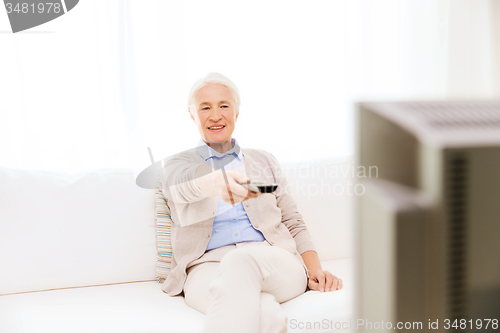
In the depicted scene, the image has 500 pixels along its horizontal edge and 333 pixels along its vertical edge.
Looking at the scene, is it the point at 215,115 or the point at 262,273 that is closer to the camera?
the point at 262,273

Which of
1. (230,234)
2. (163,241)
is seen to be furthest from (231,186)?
(163,241)

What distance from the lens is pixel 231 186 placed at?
3.74 ft

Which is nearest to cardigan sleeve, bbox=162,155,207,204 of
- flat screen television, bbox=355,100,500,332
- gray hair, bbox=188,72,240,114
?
gray hair, bbox=188,72,240,114

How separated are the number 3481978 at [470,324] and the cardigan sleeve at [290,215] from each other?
4.20 ft

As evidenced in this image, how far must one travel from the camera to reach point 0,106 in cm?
187

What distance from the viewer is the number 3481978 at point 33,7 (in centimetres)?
190

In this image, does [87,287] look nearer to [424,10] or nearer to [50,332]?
[50,332]

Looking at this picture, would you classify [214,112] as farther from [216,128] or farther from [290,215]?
[290,215]

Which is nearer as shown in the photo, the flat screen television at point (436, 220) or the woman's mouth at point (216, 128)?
the flat screen television at point (436, 220)

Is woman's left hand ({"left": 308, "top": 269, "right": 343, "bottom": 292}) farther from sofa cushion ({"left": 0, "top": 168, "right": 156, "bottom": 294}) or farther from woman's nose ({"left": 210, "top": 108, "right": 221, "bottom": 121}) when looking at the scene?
woman's nose ({"left": 210, "top": 108, "right": 221, "bottom": 121})

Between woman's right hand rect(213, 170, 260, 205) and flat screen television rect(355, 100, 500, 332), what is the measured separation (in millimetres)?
807

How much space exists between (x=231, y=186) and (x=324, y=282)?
59cm

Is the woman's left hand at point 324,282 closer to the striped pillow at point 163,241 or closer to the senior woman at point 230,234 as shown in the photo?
the senior woman at point 230,234

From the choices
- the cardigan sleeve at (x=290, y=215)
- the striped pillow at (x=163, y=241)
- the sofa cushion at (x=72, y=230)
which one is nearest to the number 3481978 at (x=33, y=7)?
the sofa cushion at (x=72, y=230)
